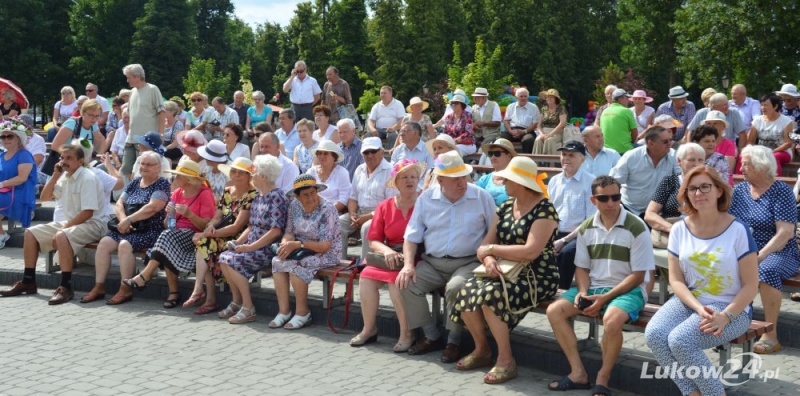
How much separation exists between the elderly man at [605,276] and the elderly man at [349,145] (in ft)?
→ 16.2

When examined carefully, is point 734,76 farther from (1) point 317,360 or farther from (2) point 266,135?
(1) point 317,360

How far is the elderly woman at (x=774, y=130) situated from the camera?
1173 cm

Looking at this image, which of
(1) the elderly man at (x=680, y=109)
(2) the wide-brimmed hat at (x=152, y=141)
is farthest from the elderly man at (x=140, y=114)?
(1) the elderly man at (x=680, y=109)

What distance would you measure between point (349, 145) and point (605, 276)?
5.32 metres

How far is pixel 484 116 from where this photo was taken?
14992mm

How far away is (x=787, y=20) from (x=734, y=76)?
2.89 metres

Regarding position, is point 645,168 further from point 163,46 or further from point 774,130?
point 163,46

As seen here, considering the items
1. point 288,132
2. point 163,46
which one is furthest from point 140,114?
point 163,46

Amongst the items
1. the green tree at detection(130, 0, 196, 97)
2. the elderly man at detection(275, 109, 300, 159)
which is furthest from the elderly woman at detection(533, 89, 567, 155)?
the green tree at detection(130, 0, 196, 97)

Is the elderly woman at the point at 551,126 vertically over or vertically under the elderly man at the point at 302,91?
under

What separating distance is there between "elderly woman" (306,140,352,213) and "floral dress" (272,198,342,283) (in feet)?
5.15

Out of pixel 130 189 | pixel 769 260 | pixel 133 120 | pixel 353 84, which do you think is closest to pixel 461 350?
pixel 769 260

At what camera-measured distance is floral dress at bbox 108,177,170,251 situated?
9375mm

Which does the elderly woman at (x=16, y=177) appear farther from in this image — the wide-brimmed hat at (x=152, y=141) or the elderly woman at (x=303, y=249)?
the elderly woman at (x=303, y=249)
